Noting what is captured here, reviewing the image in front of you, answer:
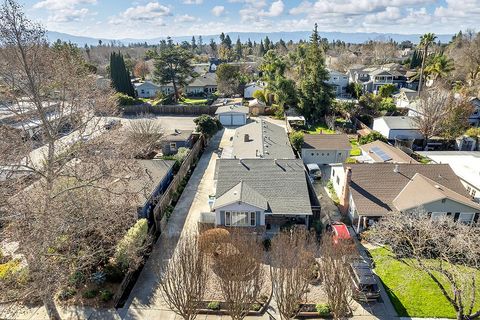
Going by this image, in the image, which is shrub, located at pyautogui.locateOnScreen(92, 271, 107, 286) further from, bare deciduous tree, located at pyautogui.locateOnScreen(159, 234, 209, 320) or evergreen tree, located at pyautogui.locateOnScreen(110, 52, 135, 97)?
evergreen tree, located at pyautogui.locateOnScreen(110, 52, 135, 97)

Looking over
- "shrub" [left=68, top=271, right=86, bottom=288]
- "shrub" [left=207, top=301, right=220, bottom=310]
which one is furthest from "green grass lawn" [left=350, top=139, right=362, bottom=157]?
"shrub" [left=68, top=271, right=86, bottom=288]

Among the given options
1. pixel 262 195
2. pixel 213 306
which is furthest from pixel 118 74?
pixel 213 306

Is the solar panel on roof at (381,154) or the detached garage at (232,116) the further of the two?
the detached garage at (232,116)

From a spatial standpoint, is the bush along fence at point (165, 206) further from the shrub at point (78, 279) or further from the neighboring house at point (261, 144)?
the neighboring house at point (261, 144)

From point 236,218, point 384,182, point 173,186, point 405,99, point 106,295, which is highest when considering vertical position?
point 405,99

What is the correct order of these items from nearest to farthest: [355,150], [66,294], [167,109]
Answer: [66,294]
[355,150]
[167,109]

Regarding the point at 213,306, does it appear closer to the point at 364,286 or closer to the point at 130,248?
the point at 130,248

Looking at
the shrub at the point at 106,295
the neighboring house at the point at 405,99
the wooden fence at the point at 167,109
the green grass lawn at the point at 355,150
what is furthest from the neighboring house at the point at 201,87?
the shrub at the point at 106,295
